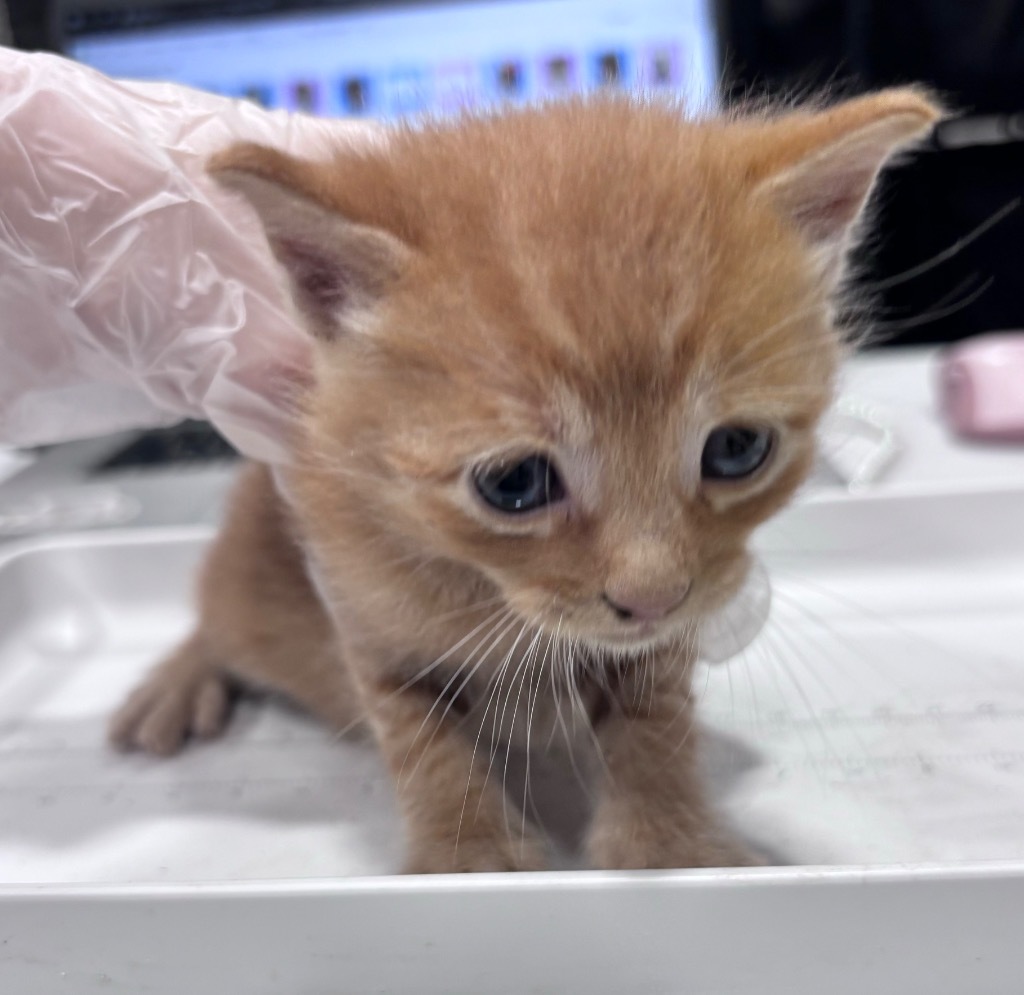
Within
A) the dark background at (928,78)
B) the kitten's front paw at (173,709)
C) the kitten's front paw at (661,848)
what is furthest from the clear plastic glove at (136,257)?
the dark background at (928,78)

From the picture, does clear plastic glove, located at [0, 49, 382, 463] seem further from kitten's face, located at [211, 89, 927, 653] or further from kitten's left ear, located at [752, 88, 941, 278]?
kitten's left ear, located at [752, 88, 941, 278]

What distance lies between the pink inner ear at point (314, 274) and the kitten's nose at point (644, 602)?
29 cm

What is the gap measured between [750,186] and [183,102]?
56cm

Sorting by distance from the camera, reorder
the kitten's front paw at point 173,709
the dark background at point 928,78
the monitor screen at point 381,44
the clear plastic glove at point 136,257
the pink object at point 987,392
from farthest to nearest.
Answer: the dark background at point 928,78, the monitor screen at point 381,44, the pink object at point 987,392, the kitten's front paw at point 173,709, the clear plastic glove at point 136,257

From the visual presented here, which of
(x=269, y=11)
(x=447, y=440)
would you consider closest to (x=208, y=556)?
(x=447, y=440)

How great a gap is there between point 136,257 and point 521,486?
0.45 meters

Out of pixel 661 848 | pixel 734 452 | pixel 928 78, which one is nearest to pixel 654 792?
pixel 661 848

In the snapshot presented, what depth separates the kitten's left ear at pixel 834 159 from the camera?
26.4 inches

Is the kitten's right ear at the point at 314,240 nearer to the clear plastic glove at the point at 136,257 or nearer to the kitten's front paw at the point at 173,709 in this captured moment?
the clear plastic glove at the point at 136,257

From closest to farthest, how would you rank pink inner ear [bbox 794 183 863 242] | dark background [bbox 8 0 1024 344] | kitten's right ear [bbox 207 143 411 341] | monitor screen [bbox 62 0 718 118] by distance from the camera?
kitten's right ear [bbox 207 143 411 341] < pink inner ear [bbox 794 183 863 242] < monitor screen [bbox 62 0 718 118] < dark background [bbox 8 0 1024 344]

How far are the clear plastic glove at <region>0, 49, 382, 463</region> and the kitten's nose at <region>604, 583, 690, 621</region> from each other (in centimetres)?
38

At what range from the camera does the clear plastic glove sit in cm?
83

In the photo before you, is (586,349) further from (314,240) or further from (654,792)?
(654,792)

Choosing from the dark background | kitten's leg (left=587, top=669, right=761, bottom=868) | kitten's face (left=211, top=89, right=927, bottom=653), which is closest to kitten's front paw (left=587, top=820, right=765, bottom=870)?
kitten's leg (left=587, top=669, right=761, bottom=868)
